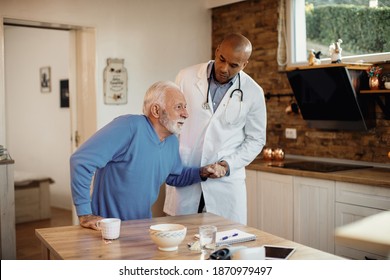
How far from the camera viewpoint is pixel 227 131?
287cm

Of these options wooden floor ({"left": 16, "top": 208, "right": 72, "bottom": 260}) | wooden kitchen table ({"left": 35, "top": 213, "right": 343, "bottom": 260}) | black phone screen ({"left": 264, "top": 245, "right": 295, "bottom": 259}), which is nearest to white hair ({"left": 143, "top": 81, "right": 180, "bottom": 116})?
wooden kitchen table ({"left": 35, "top": 213, "right": 343, "bottom": 260})

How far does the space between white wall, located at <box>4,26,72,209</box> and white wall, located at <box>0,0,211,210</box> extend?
1825 mm

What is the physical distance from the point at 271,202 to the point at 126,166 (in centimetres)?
200

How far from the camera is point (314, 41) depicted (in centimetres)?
442

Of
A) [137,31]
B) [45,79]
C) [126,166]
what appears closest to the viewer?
[126,166]

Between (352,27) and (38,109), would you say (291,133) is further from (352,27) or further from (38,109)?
(38,109)

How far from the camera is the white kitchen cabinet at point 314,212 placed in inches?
141

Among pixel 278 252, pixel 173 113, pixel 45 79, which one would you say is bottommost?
pixel 278 252

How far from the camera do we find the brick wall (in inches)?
156

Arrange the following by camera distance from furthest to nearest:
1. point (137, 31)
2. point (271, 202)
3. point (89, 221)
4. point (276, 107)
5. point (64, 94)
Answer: point (64, 94) → point (137, 31) → point (276, 107) → point (271, 202) → point (89, 221)

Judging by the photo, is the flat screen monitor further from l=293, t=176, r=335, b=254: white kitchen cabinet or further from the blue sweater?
the blue sweater

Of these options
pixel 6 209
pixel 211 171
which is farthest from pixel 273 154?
pixel 6 209

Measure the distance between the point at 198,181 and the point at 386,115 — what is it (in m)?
1.86
